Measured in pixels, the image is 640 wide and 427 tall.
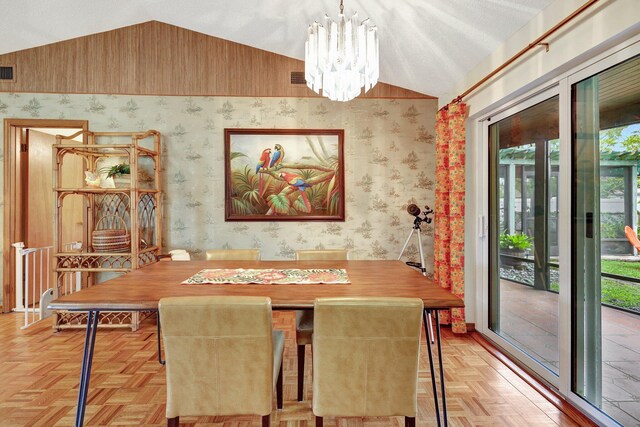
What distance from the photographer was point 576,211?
206 centimetres

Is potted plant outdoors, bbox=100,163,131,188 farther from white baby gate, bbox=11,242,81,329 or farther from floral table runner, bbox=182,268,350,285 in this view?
floral table runner, bbox=182,268,350,285

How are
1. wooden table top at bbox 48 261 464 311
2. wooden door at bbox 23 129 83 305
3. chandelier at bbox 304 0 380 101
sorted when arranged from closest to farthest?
wooden table top at bbox 48 261 464 311 < chandelier at bbox 304 0 380 101 < wooden door at bbox 23 129 83 305

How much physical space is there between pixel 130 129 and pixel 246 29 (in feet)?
5.47

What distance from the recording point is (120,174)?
12.5 ft

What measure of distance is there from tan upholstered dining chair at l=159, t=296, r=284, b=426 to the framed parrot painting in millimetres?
2510

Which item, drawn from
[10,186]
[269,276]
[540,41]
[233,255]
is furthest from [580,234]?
[10,186]

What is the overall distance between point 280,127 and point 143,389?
9.00ft

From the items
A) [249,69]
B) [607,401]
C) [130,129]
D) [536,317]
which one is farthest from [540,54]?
[130,129]

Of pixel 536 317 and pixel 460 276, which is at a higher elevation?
pixel 460 276

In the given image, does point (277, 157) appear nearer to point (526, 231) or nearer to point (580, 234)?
point (526, 231)

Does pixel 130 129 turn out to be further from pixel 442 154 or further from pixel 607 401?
pixel 607 401

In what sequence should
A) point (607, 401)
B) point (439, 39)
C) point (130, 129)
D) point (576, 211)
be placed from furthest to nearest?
point (130, 129)
point (439, 39)
point (576, 211)
point (607, 401)

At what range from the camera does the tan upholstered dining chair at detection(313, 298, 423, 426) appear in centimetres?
143

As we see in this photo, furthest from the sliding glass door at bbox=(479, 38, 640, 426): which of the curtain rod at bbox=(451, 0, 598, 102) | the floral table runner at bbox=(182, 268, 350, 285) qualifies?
the floral table runner at bbox=(182, 268, 350, 285)
